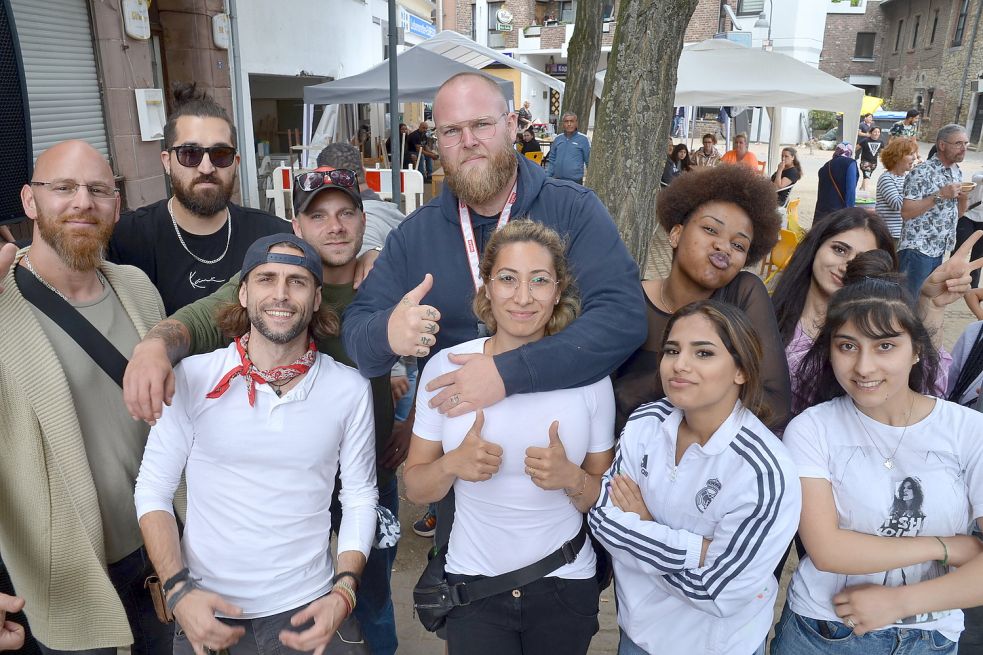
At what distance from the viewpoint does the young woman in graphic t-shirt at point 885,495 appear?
177 centimetres

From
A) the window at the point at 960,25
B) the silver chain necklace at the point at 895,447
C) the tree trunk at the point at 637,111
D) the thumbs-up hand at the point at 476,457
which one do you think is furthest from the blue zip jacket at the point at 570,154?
the window at the point at 960,25

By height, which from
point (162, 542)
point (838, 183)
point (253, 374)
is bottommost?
point (162, 542)

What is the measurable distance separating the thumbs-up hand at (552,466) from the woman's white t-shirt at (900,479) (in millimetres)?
687

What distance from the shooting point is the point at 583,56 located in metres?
10.2

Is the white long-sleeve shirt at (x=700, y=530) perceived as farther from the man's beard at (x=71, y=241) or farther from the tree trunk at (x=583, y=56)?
the tree trunk at (x=583, y=56)

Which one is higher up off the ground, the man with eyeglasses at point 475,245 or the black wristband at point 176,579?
the man with eyeglasses at point 475,245

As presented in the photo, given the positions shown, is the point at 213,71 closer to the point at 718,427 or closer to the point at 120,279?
the point at 120,279

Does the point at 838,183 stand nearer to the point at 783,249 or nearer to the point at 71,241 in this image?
the point at 783,249

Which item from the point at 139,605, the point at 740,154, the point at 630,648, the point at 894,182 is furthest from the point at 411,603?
the point at 740,154

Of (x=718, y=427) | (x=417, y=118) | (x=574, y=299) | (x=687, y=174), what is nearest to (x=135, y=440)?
(x=574, y=299)

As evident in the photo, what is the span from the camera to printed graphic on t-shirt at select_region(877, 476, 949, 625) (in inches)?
71.4

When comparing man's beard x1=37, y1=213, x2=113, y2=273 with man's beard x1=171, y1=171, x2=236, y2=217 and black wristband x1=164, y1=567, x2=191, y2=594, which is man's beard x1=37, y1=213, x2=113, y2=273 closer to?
man's beard x1=171, y1=171, x2=236, y2=217

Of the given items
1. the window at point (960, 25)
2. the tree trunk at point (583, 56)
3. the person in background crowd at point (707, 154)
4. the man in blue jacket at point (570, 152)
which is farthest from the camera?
the window at point (960, 25)

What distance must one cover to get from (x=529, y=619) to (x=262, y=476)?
3.01ft
